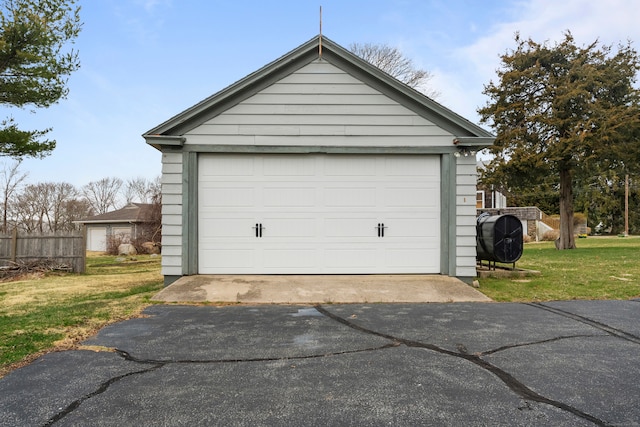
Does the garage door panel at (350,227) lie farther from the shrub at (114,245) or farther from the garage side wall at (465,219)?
the shrub at (114,245)

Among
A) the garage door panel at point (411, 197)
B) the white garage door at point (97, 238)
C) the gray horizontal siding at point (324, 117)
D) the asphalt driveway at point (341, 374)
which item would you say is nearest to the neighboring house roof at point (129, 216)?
the white garage door at point (97, 238)

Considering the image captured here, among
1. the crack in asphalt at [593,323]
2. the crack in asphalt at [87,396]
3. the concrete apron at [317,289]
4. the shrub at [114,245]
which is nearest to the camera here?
the crack in asphalt at [87,396]

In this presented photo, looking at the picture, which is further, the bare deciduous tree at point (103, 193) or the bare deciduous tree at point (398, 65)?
the bare deciduous tree at point (103, 193)

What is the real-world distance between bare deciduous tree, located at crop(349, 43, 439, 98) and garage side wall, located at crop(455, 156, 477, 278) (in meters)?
19.9

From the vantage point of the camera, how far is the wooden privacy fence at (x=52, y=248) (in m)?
12.3

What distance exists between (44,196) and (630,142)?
1704 inches

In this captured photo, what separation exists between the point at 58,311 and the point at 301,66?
6103 mm

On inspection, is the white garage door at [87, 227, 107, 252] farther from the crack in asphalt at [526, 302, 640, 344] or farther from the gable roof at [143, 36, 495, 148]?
the crack in asphalt at [526, 302, 640, 344]

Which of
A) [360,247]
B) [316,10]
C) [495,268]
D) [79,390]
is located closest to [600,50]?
[495,268]

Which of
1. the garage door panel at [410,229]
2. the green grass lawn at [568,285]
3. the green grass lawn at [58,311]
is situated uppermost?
the garage door panel at [410,229]

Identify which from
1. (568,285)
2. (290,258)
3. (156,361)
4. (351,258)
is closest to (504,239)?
(568,285)

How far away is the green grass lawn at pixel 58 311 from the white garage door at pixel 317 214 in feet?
5.94

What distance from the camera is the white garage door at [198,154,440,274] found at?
7945 millimetres

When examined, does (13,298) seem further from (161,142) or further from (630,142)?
(630,142)
